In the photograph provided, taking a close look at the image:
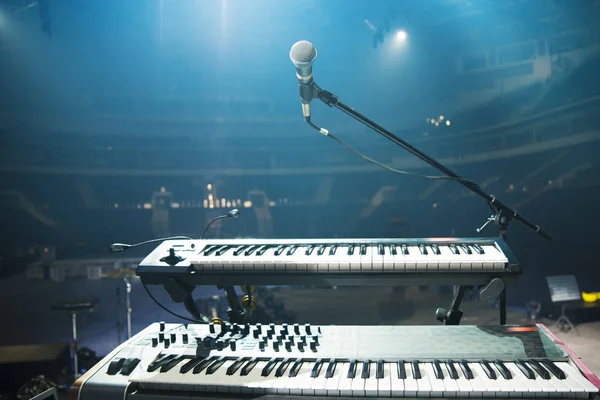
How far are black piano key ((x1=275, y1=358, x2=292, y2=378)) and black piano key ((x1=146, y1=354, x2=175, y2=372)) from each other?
40cm

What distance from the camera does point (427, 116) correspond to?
5418 mm

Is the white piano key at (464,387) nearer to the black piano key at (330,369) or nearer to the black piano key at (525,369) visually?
the black piano key at (525,369)

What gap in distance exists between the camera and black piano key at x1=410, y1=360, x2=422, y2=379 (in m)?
1.37

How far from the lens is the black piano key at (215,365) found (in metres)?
1.45

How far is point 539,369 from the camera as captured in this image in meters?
1.37

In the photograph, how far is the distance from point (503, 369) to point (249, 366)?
792 mm

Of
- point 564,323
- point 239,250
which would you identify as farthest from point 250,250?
point 564,323

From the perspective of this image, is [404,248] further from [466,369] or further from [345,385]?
[345,385]

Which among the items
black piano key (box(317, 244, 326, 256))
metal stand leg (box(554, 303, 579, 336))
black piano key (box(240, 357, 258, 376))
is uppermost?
black piano key (box(317, 244, 326, 256))

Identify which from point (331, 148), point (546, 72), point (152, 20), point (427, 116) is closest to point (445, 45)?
point (427, 116)

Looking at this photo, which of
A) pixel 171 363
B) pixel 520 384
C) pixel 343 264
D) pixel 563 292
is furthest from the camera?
pixel 563 292

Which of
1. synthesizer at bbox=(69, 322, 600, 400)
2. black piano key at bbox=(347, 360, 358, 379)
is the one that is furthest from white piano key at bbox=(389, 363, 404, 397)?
black piano key at bbox=(347, 360, 358, 379)

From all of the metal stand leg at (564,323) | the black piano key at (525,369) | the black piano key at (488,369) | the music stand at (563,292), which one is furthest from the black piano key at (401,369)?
the metal stand leg at (564,323)

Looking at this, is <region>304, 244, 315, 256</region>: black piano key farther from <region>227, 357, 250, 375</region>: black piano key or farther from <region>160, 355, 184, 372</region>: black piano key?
<region>160, 355, 184, 372</region>: black piano key
